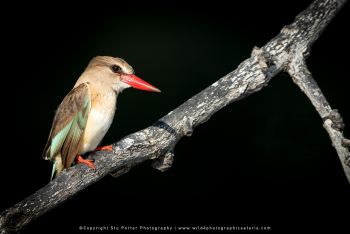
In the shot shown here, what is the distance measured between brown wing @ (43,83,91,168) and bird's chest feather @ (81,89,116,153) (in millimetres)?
22

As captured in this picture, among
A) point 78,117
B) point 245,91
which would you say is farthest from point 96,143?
point 245,91

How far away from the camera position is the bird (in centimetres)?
191

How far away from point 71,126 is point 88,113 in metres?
0.10

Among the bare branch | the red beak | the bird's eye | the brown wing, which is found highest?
the bird's eye

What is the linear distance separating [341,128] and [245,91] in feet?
1.34

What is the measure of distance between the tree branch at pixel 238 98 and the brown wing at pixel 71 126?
157mm

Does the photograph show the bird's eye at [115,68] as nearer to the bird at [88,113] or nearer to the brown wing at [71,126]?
the bird at [88,113]

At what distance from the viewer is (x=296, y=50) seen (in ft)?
6.01

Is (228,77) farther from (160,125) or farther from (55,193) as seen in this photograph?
(55,193)

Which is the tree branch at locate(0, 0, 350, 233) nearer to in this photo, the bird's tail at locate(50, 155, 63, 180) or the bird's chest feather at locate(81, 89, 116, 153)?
the bird's chest feather at locate(81, 89, 116, 153)

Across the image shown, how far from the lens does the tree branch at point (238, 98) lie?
1704mm

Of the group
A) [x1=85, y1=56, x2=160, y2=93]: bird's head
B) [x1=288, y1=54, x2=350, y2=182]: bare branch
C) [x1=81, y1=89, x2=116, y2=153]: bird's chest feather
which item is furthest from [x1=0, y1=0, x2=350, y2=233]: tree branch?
[x1=85, y1=56, x2=160, y2=93]: bird's head

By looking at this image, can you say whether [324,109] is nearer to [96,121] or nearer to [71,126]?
[96,121]

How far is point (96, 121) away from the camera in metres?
1.91
